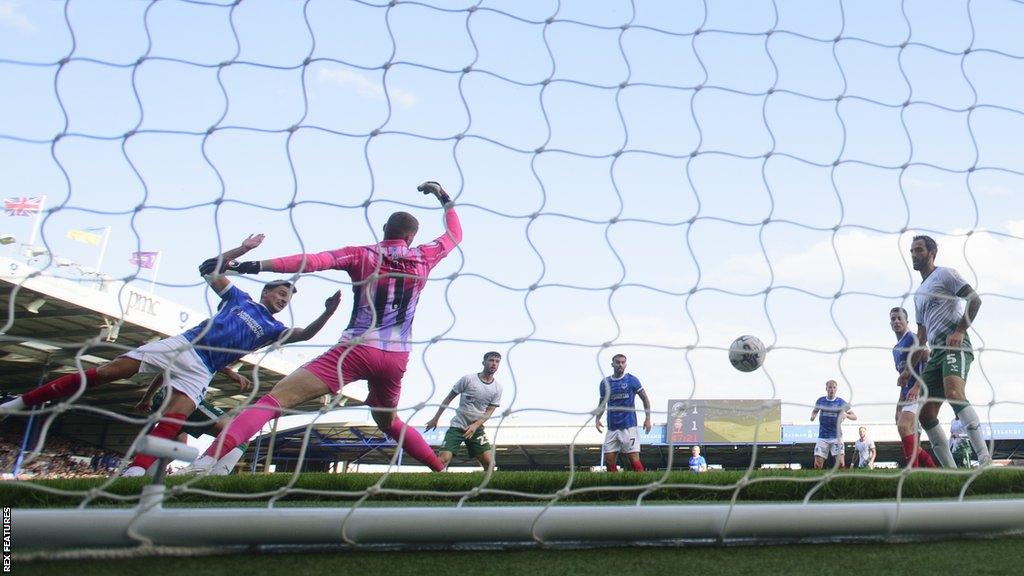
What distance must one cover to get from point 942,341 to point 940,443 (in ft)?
3.44

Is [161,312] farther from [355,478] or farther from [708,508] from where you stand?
[708,508]

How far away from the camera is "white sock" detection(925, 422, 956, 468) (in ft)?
18.5

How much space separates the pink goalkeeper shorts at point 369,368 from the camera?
163 inches

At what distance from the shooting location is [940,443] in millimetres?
5645

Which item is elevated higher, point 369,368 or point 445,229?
point 445,229

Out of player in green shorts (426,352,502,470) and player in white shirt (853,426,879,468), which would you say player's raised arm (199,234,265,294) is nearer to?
player in green shorts (426,352,502,470)

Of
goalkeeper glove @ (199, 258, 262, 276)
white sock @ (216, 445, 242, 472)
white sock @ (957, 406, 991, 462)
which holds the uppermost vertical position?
goalkeeper glove @ (199, 258, 262, 276)

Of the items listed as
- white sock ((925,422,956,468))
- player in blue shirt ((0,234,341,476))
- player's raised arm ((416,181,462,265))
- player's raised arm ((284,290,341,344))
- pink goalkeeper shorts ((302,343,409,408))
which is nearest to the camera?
player's raised arm ((416,181,462,265))

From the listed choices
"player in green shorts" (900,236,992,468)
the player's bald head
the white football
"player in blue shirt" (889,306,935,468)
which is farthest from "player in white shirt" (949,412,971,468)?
the player's bald head

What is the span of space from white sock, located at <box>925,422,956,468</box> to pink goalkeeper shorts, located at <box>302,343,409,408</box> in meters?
3.70

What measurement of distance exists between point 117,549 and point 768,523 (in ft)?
5.57

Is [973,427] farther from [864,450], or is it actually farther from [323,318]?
[864,450]

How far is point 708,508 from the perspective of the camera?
2.31 meters

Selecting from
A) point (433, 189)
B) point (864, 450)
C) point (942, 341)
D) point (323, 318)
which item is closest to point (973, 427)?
point (942, 341)
